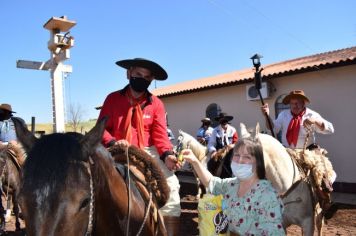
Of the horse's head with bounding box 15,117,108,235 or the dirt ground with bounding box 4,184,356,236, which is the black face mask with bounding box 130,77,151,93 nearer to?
the horse's head with bounding box 15,117,108,235

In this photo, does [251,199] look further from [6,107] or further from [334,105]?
[334,105]

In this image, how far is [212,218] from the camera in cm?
265

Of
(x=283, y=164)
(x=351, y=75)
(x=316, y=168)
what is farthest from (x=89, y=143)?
(x=351, y=75)

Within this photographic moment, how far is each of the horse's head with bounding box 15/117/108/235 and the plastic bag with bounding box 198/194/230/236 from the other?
109cm

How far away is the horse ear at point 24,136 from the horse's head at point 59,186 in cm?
8

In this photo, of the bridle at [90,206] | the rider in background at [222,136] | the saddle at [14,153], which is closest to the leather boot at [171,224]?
the bridle at [90,206]

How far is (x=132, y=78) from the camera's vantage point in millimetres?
3627

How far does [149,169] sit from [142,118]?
0.64 metres

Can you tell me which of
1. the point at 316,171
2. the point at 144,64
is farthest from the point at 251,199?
the point at 316,171

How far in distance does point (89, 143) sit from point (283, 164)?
9.94 feet

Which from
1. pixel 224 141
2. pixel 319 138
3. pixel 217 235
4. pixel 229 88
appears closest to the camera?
pixel 217 235

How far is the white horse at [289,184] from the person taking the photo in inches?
169

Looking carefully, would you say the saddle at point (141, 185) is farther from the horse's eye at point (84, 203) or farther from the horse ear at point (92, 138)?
the horse's eye at point (84, 203)

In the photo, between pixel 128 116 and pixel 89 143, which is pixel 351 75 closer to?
pixel 128 116
